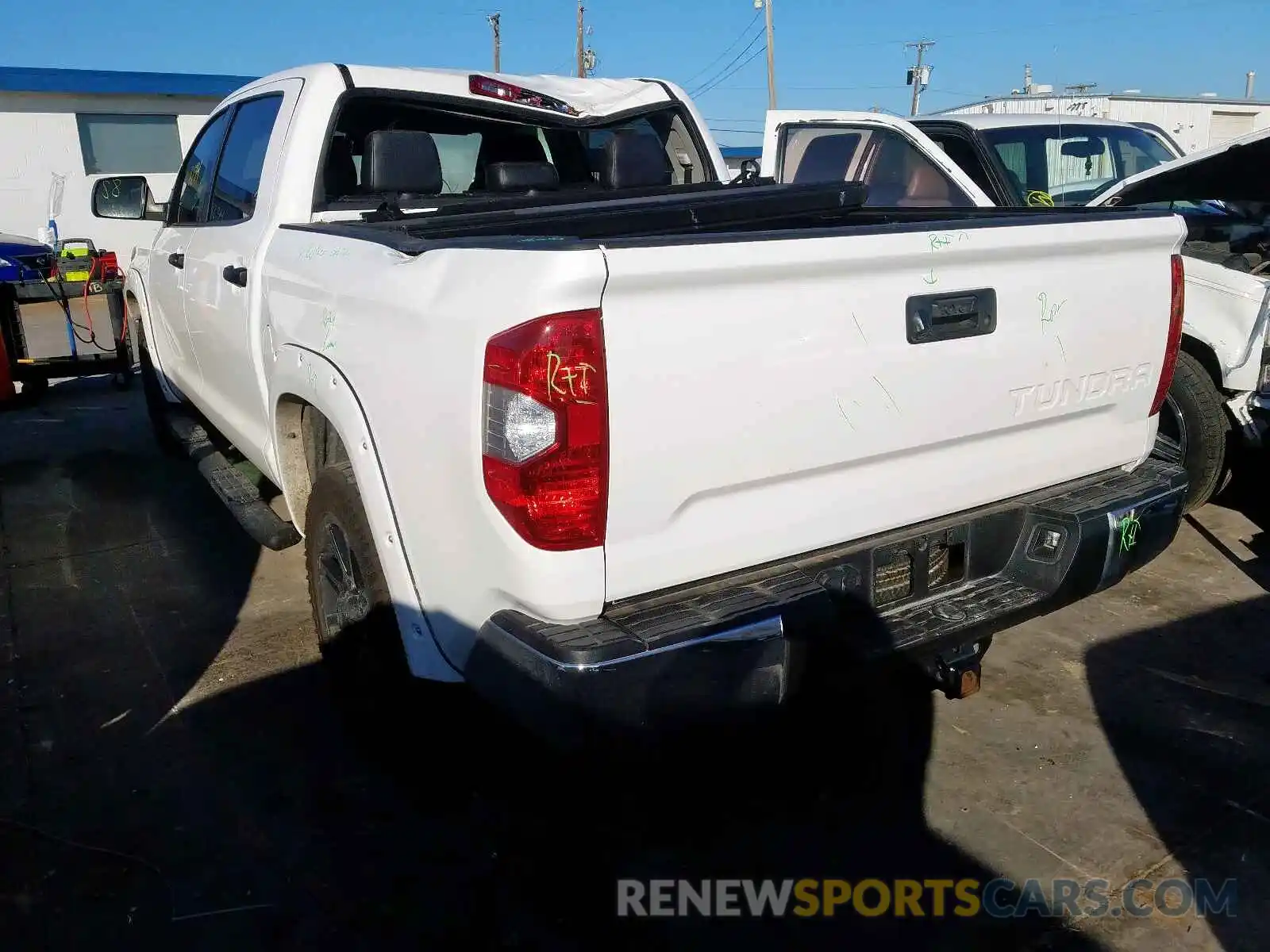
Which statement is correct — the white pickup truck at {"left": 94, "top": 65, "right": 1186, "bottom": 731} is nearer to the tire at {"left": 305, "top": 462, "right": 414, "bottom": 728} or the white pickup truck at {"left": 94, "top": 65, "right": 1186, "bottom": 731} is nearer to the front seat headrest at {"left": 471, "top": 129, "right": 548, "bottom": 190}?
the tire at {"left": 305, "top": 462, "right": 414, "bottom": 728}

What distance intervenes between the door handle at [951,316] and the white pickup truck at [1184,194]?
1196 millimetres

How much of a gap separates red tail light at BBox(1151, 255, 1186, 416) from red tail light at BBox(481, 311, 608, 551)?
1835 mm

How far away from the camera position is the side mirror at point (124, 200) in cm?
493

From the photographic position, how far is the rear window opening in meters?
3.62

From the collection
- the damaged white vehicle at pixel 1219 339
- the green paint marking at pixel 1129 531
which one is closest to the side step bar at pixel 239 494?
the green paint marking at pixel 1129 531

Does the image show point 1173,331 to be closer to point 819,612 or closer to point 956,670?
point 956,670

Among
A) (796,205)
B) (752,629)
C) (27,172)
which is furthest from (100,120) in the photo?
(752,629)

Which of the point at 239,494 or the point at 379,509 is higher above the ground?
the point at 379,509

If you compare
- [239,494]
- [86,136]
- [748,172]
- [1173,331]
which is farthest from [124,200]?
[86,136]

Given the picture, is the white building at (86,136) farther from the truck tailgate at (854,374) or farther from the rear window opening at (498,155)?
the truck tailgate at (854,374)

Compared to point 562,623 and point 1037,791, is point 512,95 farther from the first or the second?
point 1037,791

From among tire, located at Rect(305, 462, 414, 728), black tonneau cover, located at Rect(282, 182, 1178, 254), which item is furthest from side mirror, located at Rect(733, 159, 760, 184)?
tire, located at Rect(305, 462, 414, 728)

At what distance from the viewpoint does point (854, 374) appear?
229 centimetres

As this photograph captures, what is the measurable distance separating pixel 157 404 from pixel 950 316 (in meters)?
4.93
